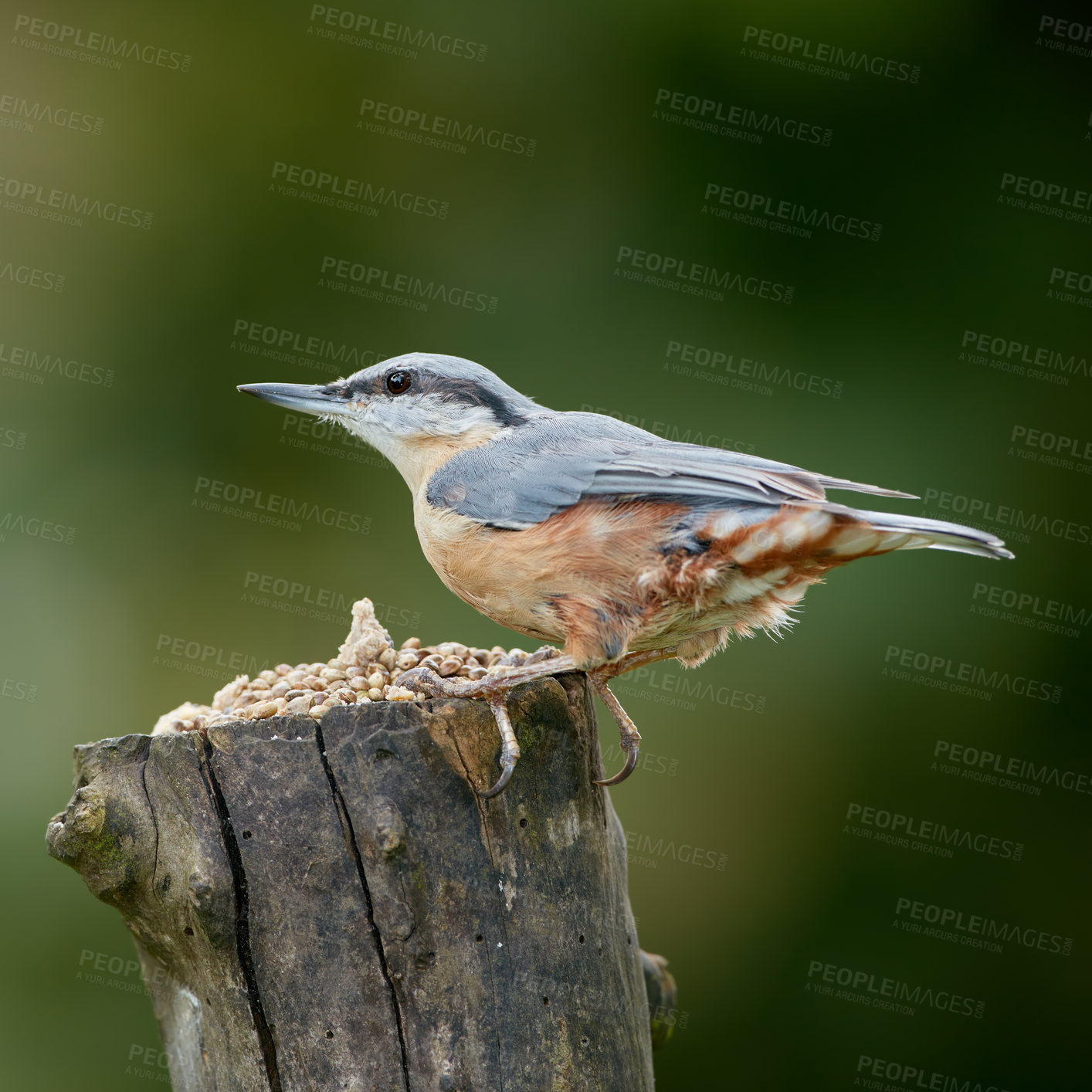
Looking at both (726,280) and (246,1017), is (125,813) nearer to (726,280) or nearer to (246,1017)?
(246,1017)

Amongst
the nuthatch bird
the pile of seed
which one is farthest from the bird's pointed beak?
the pile of seed

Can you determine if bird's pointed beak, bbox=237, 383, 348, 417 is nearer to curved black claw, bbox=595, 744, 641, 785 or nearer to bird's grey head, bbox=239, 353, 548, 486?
bird's grey head, bbox=239, 353, 548, 486

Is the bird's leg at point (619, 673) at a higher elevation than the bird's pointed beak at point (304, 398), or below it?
below

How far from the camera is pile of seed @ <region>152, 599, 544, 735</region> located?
2.50m

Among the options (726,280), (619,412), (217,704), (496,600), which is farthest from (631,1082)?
(726,280)

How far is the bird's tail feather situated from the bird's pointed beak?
1574mm

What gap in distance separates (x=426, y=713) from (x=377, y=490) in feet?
9.80

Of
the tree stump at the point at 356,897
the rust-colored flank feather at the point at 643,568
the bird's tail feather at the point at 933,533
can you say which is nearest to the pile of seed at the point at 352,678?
the rust-colored flank feather at the point at 643,568

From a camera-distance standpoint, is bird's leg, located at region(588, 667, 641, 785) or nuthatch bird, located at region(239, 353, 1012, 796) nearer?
nuthatch bird, located at region(239, 353, 1012, 796)

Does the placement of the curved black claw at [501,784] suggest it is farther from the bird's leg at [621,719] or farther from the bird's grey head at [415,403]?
the bird's grey head at [415,403]

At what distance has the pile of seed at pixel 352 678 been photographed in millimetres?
2498

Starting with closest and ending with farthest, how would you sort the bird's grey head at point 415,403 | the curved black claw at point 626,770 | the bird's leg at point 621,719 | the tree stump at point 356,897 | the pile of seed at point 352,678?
the tree stump at point 356,897 → the curved black claw at point 626,770 → the pile of seed at point 352,678 → the bird's leg at point 621,719 → the bird's grey head at point 415,403

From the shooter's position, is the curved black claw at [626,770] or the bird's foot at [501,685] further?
the curved black claw at [626,770]

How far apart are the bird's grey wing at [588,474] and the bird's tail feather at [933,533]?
0.13 meters
